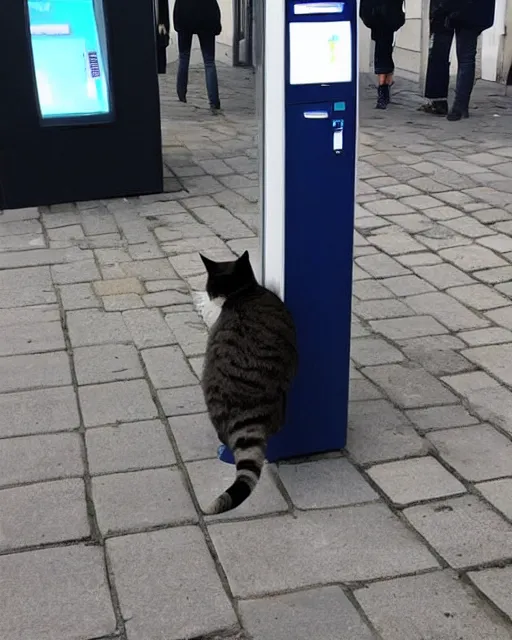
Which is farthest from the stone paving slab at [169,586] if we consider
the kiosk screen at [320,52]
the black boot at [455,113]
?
the black boot at [455,113]

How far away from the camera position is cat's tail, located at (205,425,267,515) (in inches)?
102

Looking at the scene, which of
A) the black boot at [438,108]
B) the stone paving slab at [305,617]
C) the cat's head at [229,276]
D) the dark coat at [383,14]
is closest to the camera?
the stone paving slab at [305,617]

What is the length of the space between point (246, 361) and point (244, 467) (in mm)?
399

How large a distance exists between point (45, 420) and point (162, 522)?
0.98m

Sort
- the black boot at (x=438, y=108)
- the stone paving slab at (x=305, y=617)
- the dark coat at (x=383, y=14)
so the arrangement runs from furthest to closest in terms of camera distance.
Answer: the black boot at (x=438, y=108) → the dark coat at (x=383, y=14) → the stone paving slab at (x=305, y=617)

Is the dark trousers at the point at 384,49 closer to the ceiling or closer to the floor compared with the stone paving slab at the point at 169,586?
closer to the ceiling

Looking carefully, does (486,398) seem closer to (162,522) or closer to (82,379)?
(162,522)

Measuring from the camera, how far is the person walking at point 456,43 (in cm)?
911

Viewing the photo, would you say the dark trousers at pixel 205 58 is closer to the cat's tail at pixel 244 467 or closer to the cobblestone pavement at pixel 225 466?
the cobblestone pavement at pixel 225 466

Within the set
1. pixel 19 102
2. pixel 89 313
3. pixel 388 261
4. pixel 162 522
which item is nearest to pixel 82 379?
pixel 89 313

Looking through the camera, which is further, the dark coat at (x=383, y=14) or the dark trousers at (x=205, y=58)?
the dark trousers at (x=205, y=58)

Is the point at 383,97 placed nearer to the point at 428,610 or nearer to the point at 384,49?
the point at 384,49

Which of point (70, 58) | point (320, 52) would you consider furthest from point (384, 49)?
point (320, 52)

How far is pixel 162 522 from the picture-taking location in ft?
9.65
